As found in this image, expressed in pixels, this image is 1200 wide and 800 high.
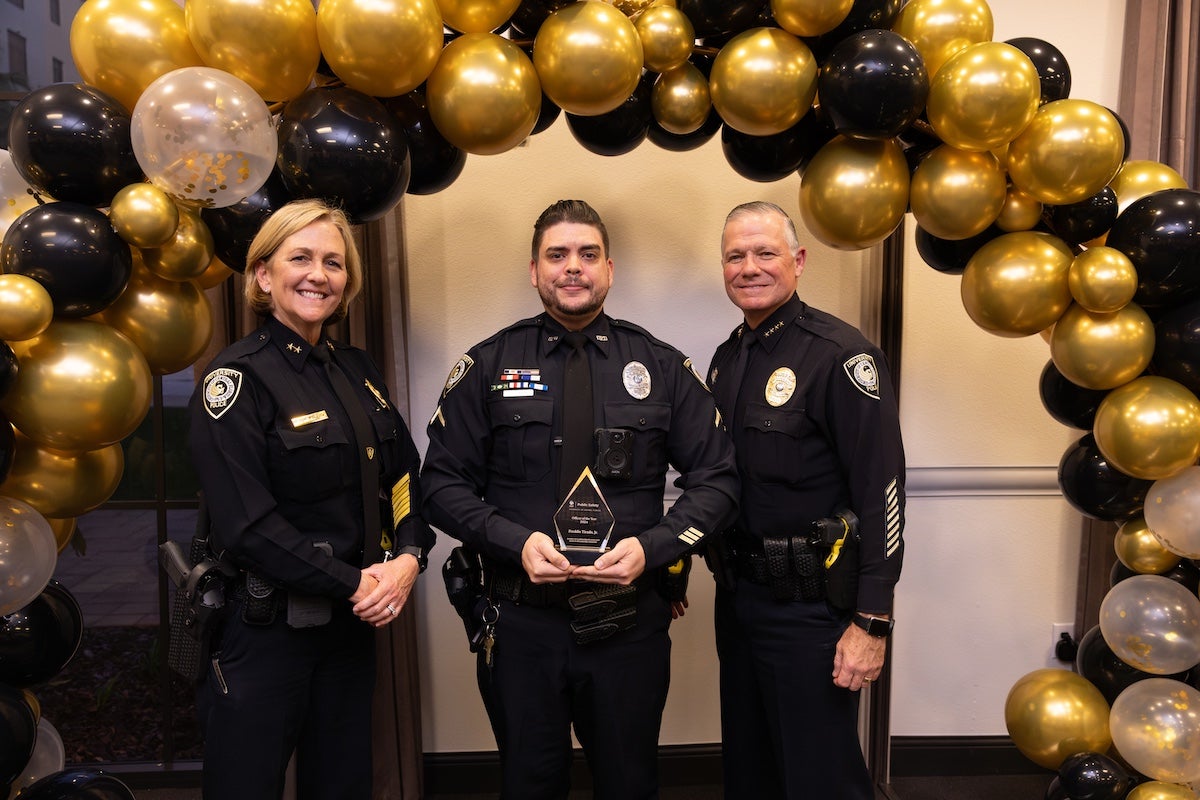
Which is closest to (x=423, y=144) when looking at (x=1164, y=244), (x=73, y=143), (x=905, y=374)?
(x=73, y=143)

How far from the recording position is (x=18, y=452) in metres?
1.55

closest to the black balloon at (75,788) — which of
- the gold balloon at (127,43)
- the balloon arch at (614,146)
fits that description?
the balloon arch at (614,146)

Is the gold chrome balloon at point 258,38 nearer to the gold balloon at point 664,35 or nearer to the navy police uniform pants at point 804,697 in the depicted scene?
the gold balloon at point 664,35

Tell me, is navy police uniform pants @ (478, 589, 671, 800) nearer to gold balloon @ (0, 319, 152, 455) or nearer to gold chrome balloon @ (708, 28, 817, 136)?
gold balloon @ (0, 319, 152, 455)

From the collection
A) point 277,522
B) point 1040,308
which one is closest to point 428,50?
point 277,522

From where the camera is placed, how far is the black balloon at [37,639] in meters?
1.54

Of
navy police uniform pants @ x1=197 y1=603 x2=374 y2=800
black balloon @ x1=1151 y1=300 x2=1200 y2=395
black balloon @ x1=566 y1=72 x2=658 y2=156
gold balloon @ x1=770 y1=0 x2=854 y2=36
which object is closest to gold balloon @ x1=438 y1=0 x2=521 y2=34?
black balloon @ x1=566 y1=72 x2=658 y2=156

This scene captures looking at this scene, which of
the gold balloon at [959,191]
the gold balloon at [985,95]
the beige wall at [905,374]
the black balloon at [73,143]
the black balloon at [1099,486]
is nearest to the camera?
the black balloon at [73,143]

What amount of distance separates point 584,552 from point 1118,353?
119cm

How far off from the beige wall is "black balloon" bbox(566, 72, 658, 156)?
63 cm

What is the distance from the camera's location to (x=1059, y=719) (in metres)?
1.85

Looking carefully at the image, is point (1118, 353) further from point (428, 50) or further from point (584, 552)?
point (428, 50)

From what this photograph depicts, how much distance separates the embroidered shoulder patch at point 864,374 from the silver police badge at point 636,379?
462 mm

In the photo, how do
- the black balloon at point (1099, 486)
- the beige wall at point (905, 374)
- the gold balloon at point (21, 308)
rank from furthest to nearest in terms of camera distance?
the beige wall at point (905, 374) → the black balloon at point (1099, 486) → the gold balloon at point (21, 308)
